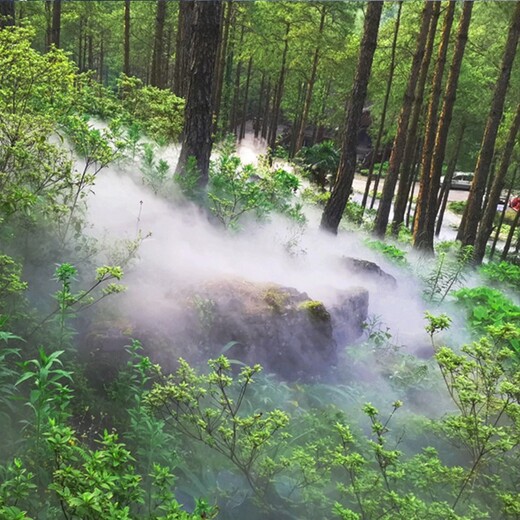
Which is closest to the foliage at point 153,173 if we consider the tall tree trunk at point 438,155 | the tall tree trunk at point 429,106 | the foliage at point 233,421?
the foliage at point 233,421

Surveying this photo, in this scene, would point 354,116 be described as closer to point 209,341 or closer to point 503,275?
point 209,341

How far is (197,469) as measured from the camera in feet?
12.0

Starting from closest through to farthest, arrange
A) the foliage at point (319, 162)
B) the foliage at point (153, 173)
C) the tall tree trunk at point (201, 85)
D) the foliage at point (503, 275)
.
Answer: the foliage at point (153, 173) < the tall tree trunk at point (201, 85) < the foliage at point (503, 275) < the foliage at point (319, 162)

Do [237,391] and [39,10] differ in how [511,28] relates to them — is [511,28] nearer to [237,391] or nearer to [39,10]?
[237,391]

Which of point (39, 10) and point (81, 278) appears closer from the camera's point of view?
point (81, 278)

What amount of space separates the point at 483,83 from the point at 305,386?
743 inches

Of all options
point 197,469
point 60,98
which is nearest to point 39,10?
point 60,98

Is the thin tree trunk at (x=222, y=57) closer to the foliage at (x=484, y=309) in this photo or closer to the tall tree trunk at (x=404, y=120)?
the tall tree trunk at (x=404, y=120)

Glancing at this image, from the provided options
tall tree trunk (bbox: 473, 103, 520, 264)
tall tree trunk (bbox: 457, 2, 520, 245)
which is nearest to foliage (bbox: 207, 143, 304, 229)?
tall tree trunk (bbox: 457, 2, 520, 245)

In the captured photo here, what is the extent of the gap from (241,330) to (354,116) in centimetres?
563

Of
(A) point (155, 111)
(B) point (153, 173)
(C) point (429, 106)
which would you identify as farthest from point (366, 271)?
(C) point (429, 106)

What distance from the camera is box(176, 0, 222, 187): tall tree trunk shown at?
25.3 feet

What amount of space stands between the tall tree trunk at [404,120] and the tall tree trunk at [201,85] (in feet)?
24.5

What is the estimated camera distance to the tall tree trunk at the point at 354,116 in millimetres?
8547
